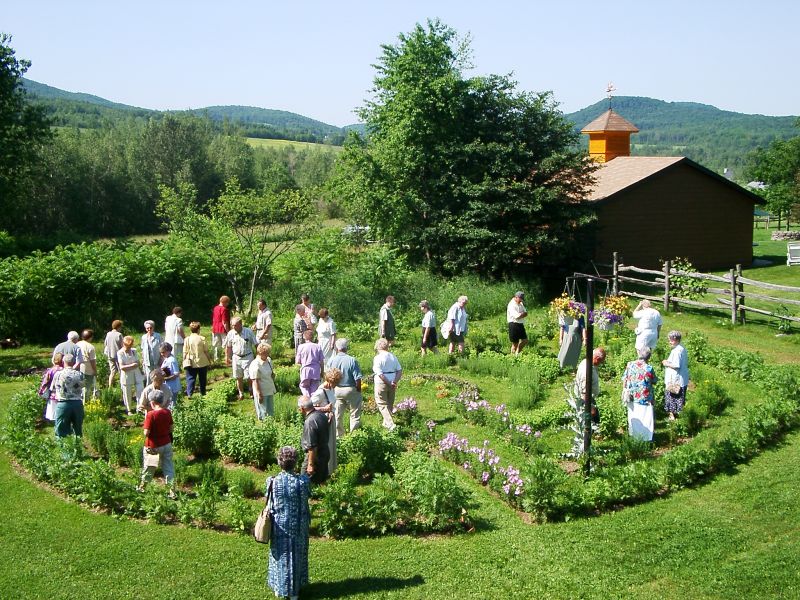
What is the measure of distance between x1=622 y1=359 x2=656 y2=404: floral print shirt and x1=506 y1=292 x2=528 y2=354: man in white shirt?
5.42 meters

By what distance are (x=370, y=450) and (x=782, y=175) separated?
202 feet

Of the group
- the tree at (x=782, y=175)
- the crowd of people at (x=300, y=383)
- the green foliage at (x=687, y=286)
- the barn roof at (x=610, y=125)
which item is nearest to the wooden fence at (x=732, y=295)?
the green foliage at (x=687, y=286)

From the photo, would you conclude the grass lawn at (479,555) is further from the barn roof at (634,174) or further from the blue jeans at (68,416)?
the barn roof at (634,174)

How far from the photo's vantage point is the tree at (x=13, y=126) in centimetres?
3288

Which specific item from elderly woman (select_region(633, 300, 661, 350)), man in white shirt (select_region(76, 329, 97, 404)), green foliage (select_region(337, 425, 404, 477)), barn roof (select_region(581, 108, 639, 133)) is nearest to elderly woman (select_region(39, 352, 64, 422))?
man in white shirt (select_region(76, 329, 97, 404))

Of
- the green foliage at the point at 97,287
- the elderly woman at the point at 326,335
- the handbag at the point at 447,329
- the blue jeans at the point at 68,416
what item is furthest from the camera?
the green foliage at the point at 97,287

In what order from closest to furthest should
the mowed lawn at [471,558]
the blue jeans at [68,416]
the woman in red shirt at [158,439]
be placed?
1. the mowed lawn at [471,558]
2. the woman in red shirt at [158,439]
3. the blue jeans at [68,416]

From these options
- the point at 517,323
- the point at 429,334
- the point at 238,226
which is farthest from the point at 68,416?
the point at 238,226

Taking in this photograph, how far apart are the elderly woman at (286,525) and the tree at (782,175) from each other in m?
53.7

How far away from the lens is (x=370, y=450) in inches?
432

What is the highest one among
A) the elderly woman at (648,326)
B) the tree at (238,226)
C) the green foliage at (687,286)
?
the tree at (238,226)

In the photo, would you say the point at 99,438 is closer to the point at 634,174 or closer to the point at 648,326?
the point at 648,326

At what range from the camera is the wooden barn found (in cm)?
2956

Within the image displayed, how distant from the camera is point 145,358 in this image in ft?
46.9
